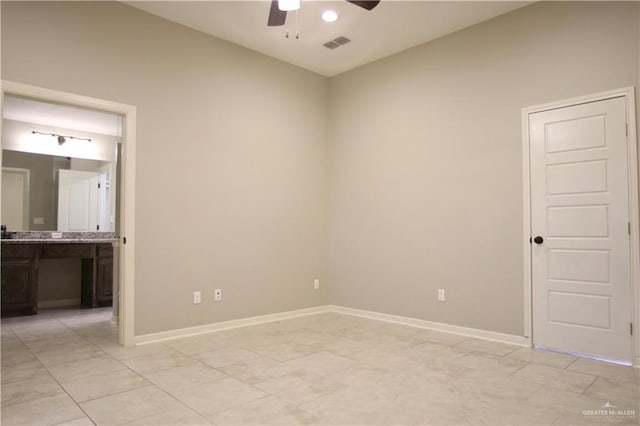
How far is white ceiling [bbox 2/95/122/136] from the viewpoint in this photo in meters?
5.48

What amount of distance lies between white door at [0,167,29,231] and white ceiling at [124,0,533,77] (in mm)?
3813

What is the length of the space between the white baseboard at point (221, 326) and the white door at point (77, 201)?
357 cm

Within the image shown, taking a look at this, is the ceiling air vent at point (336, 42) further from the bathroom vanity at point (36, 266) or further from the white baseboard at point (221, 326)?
the bathroom vanity at point (36, 266)

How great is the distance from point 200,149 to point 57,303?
3812 millimetres

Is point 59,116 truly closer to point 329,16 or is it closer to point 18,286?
point 18,286

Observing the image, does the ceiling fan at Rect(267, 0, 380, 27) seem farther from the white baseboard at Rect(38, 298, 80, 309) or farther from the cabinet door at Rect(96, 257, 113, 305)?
the white baseboard at Rect(38, 298, 80, 309)

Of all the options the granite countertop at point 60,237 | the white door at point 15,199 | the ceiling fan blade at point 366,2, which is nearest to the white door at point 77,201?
the granite countertop at point 60,237

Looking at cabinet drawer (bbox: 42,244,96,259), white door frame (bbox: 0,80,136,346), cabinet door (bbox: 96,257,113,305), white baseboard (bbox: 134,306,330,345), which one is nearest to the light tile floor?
white baseboard (bbox: 134,306,330,345)

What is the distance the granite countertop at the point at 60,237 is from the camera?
5501 mm

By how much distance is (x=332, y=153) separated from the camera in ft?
18.3

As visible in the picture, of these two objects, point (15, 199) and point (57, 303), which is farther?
point (57, 303)

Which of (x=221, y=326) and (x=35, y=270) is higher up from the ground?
(x=35, y=270)

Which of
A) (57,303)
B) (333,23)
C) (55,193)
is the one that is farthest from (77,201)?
(333,23)

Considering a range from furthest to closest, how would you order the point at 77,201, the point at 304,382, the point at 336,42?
the point at 77,201, the point at 336,42, the point at 304,382
